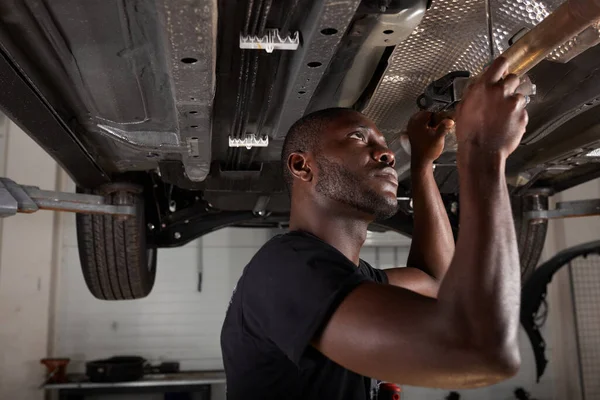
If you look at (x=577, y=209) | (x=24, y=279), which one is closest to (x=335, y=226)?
(x=577, y=209)

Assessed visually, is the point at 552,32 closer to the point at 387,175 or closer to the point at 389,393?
the point at 387,175

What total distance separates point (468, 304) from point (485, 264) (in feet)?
0.22

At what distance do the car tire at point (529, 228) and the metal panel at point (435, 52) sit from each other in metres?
1.16

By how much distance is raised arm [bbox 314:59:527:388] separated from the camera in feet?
2.48

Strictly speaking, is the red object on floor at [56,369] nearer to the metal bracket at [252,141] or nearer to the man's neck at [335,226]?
the metal bracket at [252,141]

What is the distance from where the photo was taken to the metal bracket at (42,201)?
165 cm

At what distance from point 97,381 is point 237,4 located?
167 inches

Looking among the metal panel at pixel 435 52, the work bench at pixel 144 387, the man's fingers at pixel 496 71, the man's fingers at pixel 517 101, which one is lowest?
the work bench at pixel 144 387

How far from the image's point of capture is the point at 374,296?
0.84m

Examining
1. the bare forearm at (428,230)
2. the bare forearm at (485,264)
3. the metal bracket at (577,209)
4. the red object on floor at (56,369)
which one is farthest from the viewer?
the red object on floor at (56,369)

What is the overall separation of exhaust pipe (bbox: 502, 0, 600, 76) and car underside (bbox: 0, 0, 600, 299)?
0.17 metres

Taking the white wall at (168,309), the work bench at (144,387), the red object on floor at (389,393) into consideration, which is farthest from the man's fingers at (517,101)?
the white wall at (168,309)

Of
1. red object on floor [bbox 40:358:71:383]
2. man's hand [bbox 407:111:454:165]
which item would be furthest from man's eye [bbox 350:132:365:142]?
red object on floor [bbox 40:358:71:383]

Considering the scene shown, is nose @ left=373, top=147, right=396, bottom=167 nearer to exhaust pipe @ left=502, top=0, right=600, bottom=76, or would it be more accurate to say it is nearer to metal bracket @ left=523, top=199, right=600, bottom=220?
exhaust pipe @ left=502, top=0, right=600, bottom=76
